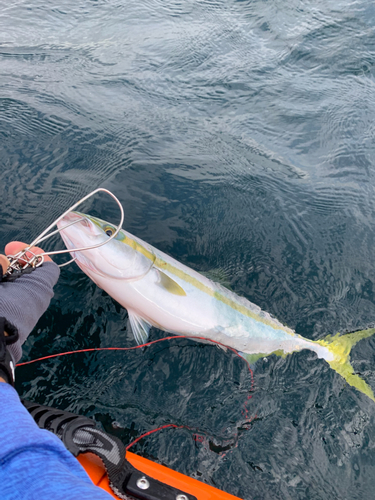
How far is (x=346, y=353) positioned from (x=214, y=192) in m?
2.17

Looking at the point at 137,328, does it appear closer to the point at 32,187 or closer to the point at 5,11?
the point at 32,187

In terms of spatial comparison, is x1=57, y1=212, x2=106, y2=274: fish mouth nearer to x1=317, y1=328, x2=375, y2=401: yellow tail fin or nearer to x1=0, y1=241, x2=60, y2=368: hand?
x1=0, y1=241, x2=60, y2=368: hand

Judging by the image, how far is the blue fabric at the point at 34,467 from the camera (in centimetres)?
77

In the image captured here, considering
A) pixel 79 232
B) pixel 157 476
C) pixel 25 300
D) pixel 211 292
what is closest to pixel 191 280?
pixel 211 292

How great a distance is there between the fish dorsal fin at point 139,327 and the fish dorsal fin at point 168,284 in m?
0.33

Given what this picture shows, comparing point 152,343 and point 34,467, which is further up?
point 34,467

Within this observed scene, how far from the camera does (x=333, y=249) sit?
398 cm

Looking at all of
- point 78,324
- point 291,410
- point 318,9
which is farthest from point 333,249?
point 318,9

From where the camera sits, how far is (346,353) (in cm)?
323

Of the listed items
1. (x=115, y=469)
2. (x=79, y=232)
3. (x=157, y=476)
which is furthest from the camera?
(x=79, y=232)

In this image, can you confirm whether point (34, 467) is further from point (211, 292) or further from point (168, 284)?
point (211, 292)

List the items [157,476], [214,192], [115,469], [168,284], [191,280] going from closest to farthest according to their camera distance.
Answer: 1. [115,469]
2. [157,476]
3. [168,284]
4. [191,280]
5. [214,192]

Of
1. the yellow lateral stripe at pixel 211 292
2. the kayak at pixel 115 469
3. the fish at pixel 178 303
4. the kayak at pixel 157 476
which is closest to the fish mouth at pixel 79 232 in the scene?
the fish at pixel 178 303

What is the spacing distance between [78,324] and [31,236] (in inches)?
41.1
